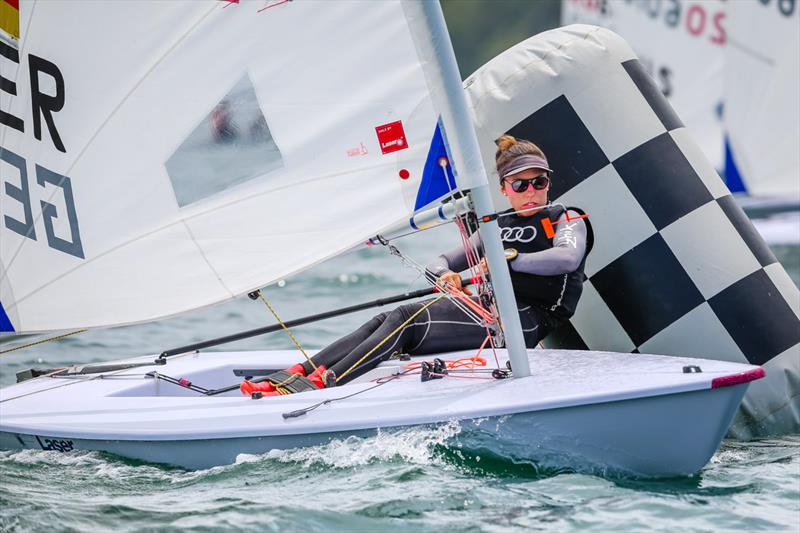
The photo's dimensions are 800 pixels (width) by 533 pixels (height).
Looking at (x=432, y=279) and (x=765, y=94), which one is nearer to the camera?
(x=432, y=279)

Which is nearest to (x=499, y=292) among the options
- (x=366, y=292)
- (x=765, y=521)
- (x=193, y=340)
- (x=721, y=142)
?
(x=765, y=521)

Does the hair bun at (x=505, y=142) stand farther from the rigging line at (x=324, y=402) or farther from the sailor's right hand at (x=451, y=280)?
the rigging line at (x=324, y=402)

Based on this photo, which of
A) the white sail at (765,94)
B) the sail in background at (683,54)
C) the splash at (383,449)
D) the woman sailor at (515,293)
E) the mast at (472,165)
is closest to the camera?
the splash at (383,449)

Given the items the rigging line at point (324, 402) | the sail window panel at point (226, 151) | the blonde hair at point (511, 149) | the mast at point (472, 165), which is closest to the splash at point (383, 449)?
the rigging line at point (324, 402)

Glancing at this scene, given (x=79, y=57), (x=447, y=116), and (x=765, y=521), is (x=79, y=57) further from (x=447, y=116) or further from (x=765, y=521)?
(x=765, y=521)

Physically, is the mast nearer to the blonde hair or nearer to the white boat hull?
the white boat hull

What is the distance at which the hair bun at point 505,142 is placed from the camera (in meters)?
3.91

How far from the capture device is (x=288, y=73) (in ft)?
11.7

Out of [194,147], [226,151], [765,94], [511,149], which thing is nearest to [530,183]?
[511,149]

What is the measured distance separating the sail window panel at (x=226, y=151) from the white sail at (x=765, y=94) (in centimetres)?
381

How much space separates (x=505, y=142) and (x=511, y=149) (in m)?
0.07

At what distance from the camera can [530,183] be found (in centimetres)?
387

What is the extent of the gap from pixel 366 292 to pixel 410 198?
15.5ft

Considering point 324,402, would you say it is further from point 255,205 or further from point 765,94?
point 765,94
